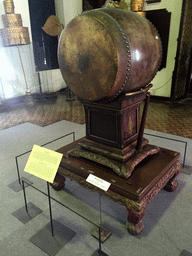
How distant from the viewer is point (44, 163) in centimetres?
184

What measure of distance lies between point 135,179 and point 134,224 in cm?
39

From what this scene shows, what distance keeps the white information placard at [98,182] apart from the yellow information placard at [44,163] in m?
0.46

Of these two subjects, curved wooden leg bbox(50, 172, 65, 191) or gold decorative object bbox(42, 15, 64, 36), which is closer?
curved wooden leg bbox(50, 172, 65, 191)

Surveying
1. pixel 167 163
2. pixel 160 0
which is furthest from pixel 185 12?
pixel 167 163

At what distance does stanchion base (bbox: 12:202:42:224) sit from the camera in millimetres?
2275

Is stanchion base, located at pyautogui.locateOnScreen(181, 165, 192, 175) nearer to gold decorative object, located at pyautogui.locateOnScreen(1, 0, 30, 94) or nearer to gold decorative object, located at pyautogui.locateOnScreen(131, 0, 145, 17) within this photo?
gold decorative object, located at pyautogui.locateOnScreen(131, 0, 145, 17)

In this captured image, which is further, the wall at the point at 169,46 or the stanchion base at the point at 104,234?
the wall at the point at 169,46

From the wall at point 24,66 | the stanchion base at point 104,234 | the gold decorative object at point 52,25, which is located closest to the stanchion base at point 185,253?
the stanchion base at point 104,234

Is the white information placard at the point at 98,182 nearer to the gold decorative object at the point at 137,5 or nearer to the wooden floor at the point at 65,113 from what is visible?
the wooden floor at the point at 65,113

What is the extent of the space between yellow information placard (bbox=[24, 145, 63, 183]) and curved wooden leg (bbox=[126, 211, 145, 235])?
31.3 inches

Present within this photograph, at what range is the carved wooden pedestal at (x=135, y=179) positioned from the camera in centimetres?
192

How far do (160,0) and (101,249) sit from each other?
679 centimetres

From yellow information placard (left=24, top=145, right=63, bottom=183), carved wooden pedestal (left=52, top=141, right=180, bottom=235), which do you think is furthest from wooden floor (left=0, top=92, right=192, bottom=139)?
yellow information placard (left=24, top=145, right=63, bottom=183)

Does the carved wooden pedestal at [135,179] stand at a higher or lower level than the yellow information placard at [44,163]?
lower
